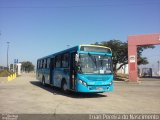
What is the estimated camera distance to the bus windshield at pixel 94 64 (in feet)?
49.5

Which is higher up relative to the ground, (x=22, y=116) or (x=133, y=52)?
(x=133, y=52)

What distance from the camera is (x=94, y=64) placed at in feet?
50.2

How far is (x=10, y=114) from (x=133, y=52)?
2731 cm

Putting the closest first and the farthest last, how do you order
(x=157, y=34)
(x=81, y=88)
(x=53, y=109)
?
(x=53, y=109), (x=81, y=88), (x=157, y=34)

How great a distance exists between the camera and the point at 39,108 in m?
11.5

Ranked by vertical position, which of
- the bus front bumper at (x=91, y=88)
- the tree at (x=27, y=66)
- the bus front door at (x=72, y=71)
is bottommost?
the bus front bumper at (x=91, y=88)

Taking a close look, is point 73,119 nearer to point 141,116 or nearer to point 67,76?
point 141,116

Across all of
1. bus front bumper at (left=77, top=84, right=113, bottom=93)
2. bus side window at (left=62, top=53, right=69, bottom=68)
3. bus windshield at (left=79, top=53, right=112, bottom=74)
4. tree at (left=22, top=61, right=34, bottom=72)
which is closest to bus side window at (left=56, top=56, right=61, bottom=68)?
bus side window at (left=62, top=53, right=69, bottom=68)

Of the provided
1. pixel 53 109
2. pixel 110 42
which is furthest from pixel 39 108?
pixel 110 42

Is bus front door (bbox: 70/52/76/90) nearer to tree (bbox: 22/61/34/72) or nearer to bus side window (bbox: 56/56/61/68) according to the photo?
bus side window (bbox: 56/56/61/68)

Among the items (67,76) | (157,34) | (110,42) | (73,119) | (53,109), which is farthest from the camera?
(110,42)

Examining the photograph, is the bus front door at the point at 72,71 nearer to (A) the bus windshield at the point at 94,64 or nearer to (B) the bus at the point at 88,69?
(B) the bus at the point at 88,69

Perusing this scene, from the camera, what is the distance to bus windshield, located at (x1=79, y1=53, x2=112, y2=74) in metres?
15.1

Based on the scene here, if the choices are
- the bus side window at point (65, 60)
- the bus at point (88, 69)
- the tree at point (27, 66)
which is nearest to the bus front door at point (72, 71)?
the bus at point (88, 69)
